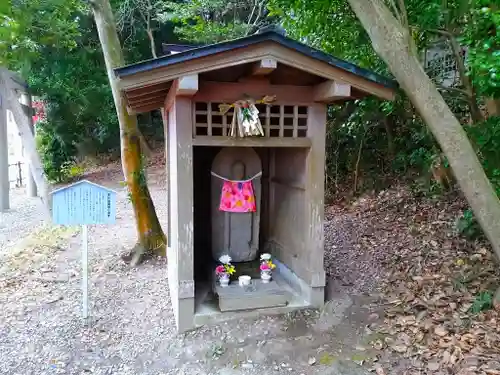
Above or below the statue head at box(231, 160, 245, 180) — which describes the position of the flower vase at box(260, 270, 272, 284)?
below

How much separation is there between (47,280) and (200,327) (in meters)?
3.00

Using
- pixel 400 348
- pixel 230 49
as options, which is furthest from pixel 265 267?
pixel 230 49

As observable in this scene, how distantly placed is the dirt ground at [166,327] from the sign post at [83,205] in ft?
1.79

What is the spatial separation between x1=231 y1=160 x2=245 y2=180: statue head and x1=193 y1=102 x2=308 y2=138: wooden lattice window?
0.72 metres

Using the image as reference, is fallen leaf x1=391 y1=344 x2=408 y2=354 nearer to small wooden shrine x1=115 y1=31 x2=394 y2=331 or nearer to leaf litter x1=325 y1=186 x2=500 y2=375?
leaf litter x1=325 y1=186 x2=500 y2=375

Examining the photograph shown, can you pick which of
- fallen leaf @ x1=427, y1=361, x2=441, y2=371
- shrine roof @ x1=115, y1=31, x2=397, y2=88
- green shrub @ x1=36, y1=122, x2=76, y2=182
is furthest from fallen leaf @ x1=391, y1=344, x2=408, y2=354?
green shrub @ x1=36, y1=122, x2=76, y2=182

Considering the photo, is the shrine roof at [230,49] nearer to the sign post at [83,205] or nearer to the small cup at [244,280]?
the sign post at [83,205]

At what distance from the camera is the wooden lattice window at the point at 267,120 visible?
3889mm

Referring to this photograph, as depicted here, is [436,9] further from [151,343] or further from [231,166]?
[151,343]

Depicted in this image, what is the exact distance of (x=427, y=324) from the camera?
374 cm

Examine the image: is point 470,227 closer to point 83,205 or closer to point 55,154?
point 83,205

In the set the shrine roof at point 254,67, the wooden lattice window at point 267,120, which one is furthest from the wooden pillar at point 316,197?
the shrine roof at point 254,67

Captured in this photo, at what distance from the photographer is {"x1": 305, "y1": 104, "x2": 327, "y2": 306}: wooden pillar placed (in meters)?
4.11

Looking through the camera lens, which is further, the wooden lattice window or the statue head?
the statue head
